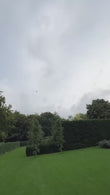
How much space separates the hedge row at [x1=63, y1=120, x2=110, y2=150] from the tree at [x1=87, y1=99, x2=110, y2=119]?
14554 millimetres

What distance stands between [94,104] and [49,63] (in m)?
→ 23.9

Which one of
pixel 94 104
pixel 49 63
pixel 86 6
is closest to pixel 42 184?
pixel 86 6

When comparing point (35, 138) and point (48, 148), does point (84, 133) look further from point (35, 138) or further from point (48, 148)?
point (35, 138)

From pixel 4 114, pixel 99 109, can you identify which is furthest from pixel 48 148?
pixel 99 109

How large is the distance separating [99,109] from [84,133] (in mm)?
16509

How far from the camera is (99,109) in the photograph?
3753 centimetres

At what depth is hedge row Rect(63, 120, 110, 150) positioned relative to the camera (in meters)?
21.3

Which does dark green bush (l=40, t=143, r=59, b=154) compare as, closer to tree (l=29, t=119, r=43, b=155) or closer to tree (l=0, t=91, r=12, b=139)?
tree (l=29, t=119, r=43, b=155)

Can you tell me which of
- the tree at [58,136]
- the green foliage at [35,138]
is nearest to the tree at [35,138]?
the green foliage at [35,138]

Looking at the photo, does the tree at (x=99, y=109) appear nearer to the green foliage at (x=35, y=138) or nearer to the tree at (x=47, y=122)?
the tree at (x=47, y=122)

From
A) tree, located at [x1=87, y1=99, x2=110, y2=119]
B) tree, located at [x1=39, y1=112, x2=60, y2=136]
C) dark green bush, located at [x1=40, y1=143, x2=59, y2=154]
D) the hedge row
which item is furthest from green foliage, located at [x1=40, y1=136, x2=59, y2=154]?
tree, located at [x1=39, y1=112, x2=60, y2=136]

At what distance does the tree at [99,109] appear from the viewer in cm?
3750

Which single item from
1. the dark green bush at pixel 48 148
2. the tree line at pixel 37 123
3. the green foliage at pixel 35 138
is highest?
the tree line at pixel 37 123

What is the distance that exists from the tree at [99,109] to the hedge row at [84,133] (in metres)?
14.6
